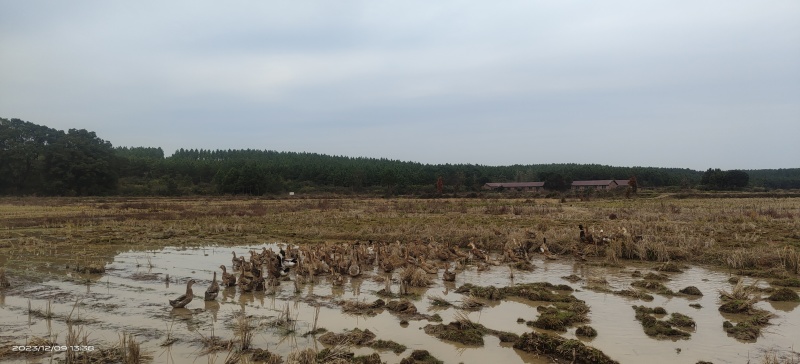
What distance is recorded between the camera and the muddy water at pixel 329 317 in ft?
23.7

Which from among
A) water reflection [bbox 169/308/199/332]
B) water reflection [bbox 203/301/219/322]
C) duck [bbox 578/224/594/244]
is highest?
duck [bbox 578/224/594/244]

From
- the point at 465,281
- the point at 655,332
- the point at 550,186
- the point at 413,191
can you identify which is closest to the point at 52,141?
the point at 413,191

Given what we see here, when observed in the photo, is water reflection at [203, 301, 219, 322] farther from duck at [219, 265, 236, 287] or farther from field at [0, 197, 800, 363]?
duck at [219, 265, 236, 287]

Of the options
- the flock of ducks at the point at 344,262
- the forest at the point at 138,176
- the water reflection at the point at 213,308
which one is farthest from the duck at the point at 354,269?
the forest at the point at 138,176

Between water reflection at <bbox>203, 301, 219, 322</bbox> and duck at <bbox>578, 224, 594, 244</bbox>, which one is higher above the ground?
duck at <bbox>578, 224, 594, 244</bbox>

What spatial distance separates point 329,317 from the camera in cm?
895

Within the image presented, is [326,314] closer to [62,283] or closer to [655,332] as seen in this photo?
[655,332]

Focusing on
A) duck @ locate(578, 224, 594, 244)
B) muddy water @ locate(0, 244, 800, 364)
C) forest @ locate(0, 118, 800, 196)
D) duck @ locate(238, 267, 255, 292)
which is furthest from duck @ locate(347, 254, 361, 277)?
forest @ locate(0, 118, 800, 196)

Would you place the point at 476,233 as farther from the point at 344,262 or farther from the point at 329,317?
the point at 329,317

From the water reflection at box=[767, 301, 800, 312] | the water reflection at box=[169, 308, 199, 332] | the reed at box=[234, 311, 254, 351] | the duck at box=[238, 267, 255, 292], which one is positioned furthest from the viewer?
the duck at box=[238, 267, 255, 292]

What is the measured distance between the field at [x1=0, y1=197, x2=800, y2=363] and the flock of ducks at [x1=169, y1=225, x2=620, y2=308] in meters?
0.09

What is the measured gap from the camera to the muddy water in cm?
722

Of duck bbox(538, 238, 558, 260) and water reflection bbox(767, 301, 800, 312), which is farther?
duck bbox(538, 238, 558, 260)

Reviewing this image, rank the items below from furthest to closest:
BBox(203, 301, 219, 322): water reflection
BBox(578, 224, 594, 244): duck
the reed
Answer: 1. BBox(578, 224, 594, 244): duck
2. BBox(203, 301, 219, 322): water reflection
3. the reed
